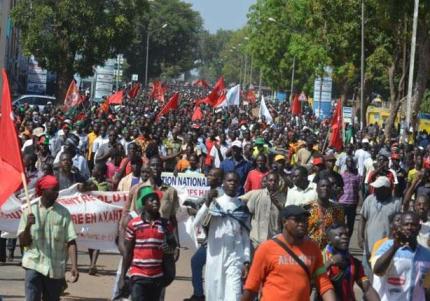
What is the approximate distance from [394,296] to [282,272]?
4.35ft

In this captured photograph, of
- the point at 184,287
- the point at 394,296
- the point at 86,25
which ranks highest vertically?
the point at 86,25

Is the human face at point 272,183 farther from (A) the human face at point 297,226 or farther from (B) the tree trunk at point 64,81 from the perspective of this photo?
(B) the tree trunk at point 64,81

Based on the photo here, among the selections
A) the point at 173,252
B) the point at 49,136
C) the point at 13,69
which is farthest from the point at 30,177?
the point at 13,69

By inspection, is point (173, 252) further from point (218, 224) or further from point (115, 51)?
point (115, 51)

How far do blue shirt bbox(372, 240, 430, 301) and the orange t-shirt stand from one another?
961 mm

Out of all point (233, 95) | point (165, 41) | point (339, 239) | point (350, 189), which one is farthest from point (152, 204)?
point (165, 41)

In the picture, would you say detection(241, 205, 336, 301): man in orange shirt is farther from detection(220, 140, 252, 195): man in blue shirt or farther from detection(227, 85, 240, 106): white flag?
detection(227, 85, 240, 106): white flag

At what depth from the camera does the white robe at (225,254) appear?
408 inches

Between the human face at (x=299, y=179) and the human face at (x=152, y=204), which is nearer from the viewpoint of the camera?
the human face at (x=152, y=204)

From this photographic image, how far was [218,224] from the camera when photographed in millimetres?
10500

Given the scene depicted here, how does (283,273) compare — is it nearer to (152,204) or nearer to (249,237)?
(152,204)

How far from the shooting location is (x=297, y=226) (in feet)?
24.1

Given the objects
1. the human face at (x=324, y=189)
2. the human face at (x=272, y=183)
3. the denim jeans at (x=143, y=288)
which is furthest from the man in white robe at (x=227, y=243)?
the denim jeans at (x=143, y=288)

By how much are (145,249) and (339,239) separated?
1.60 metres
